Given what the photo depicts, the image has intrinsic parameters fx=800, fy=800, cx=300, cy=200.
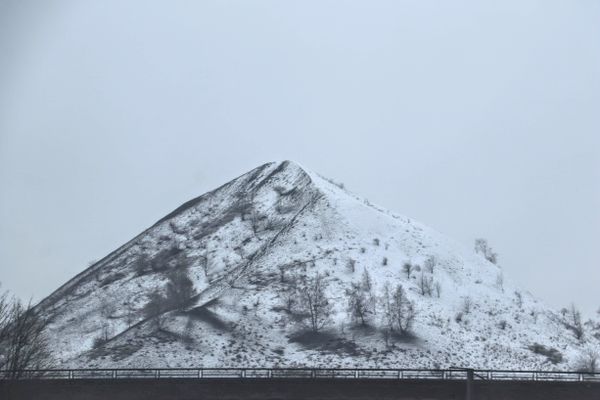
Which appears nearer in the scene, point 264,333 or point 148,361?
point 148,361

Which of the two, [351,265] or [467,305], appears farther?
[351,265]

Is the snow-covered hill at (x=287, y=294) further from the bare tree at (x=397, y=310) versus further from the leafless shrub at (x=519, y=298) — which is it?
the bare tree at (x=397, y=310)

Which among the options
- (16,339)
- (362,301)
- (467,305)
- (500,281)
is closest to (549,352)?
(467,305)

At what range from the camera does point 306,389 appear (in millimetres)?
46219

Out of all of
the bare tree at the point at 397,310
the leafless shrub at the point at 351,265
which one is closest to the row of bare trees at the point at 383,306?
the bare tree at the point at 397,310

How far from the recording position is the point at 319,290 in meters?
94.4

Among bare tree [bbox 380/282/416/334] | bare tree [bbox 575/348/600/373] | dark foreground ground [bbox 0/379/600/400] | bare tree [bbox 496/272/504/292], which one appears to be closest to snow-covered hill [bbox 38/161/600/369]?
bare tree [bbox 496/272/504/292]

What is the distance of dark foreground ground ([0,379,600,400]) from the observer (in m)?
45.5

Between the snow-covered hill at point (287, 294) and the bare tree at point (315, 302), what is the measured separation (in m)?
0.73

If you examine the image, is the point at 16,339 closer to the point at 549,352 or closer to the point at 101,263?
the point at 549,352

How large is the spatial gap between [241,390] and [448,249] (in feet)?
229

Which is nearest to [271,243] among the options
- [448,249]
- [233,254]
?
[233,254]

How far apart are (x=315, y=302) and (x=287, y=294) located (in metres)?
4.10

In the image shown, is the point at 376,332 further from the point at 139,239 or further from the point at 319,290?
the point at 139,239
